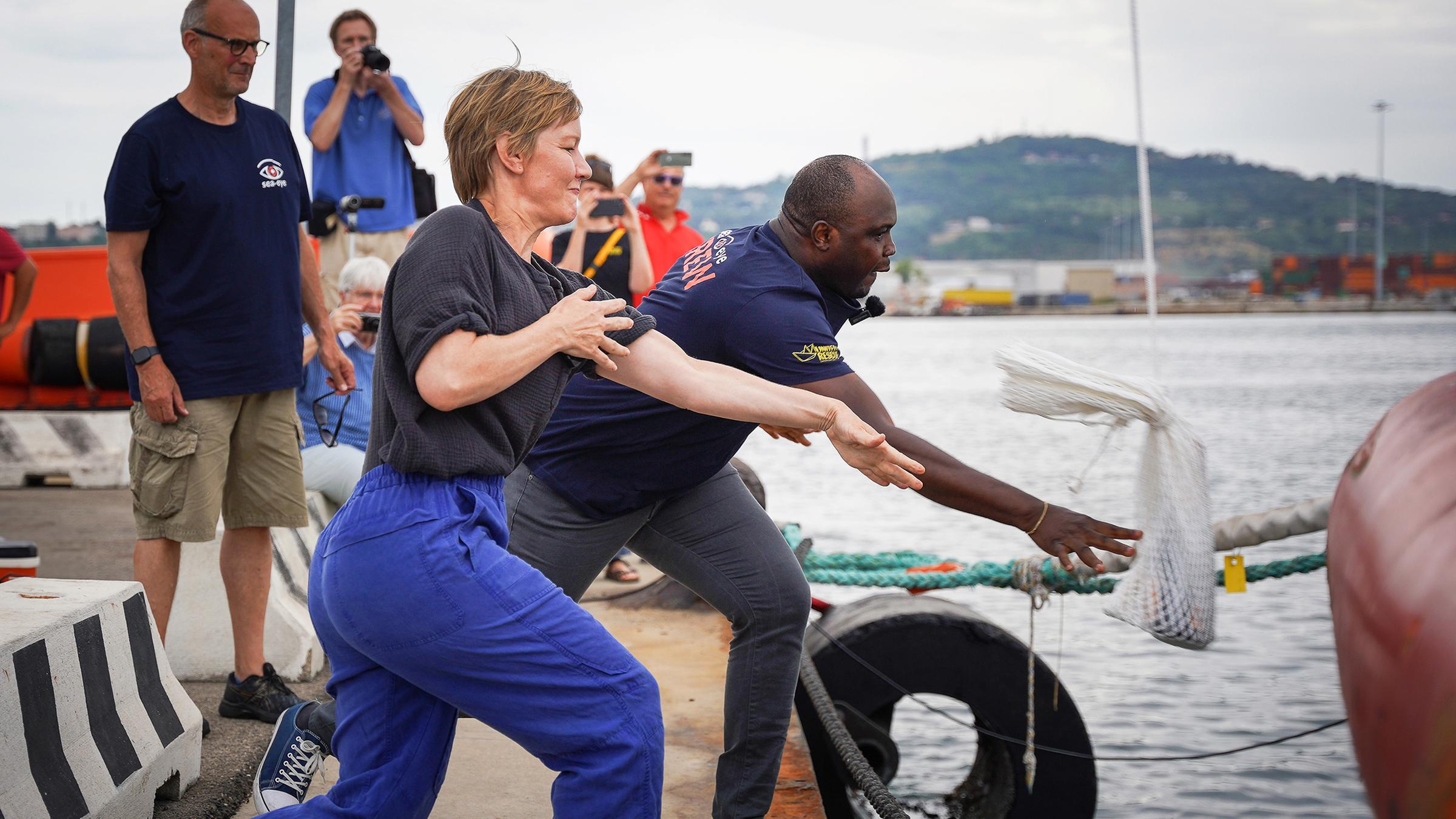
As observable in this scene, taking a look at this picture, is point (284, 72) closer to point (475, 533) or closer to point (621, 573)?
point (621, 573)

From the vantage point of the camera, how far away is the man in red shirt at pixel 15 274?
7.15 m

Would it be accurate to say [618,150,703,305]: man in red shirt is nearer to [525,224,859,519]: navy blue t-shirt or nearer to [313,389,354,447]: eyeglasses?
[313,389,354,447]: eyeglasses

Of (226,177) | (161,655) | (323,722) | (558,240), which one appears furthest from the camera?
(558,240)

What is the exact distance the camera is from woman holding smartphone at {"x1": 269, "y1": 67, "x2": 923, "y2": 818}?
8.02 ft

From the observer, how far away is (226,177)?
4188mm

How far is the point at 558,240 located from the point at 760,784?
4.51m

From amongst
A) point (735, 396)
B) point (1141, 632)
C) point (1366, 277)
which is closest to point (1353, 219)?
point (1366, 277)

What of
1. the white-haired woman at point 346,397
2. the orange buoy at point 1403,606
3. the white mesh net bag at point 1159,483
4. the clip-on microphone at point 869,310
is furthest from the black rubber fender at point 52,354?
the orange buoy at point 1403,606

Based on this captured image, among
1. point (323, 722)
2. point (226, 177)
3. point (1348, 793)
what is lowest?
point (1348, 793)

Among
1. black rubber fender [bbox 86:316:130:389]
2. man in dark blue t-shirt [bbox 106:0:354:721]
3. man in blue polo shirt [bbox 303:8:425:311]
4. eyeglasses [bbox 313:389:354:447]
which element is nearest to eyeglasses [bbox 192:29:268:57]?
man in dark blue t-shirt [bbox 106:0:354:721]

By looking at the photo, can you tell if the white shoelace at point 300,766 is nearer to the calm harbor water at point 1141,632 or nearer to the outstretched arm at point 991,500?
the outstretched arm at point 991,500

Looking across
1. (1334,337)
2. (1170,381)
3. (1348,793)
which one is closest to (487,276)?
(1348,793)

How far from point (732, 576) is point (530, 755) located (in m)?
1.17

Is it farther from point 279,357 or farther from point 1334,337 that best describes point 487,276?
point 1334,337
